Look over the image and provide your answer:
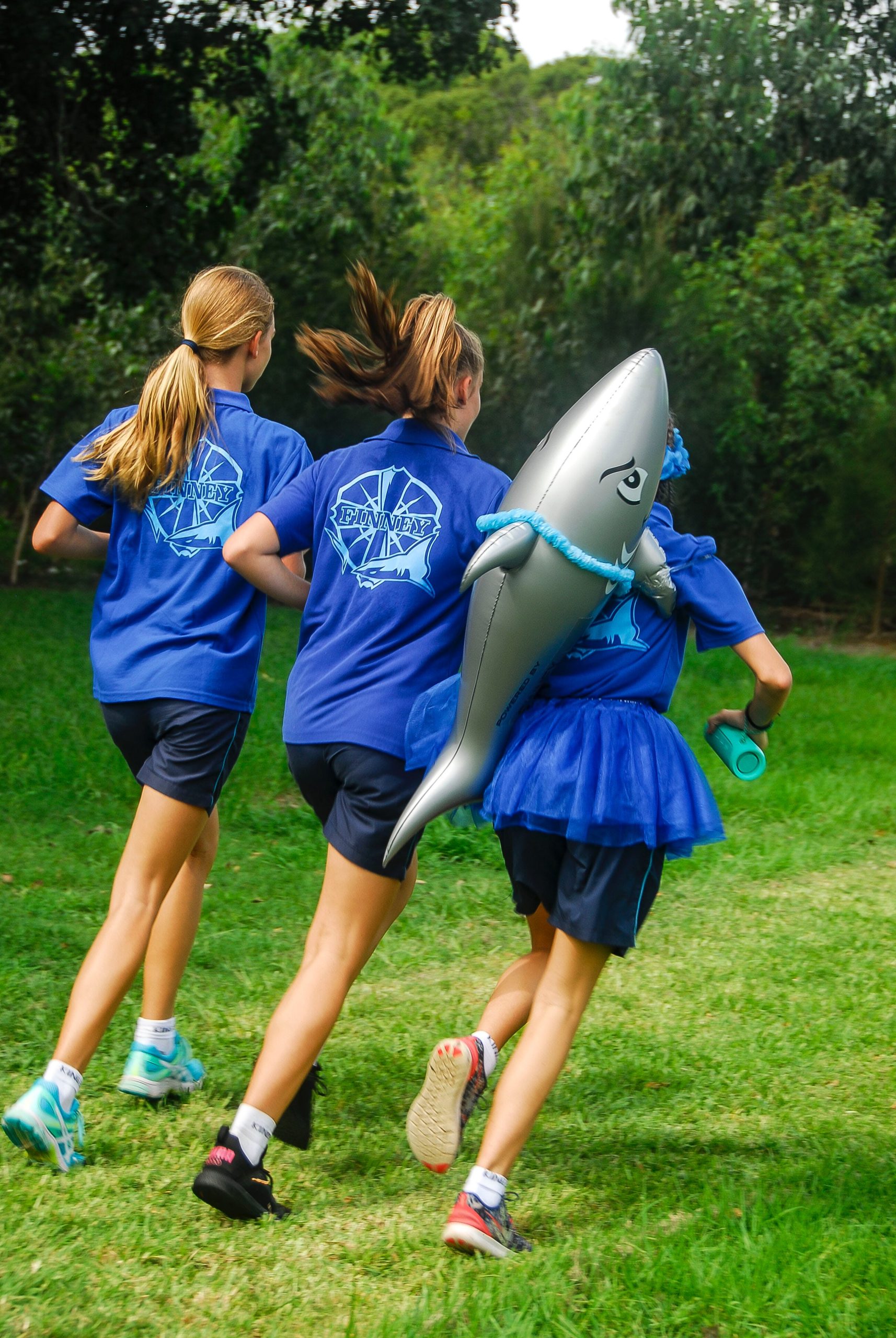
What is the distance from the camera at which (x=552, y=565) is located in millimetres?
2648

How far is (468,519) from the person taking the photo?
2.82 meters

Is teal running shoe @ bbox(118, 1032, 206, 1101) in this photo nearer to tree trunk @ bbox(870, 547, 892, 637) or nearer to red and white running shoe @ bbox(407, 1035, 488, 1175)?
red and white running shoe @ bbox(407, 1035, 488, 1175)

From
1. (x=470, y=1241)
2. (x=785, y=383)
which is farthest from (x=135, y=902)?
(x=785, y=383)

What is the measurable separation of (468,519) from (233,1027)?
1962mm

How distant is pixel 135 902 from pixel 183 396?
121 centimetres

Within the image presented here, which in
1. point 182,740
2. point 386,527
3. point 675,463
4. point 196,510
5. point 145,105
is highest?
point 145,105

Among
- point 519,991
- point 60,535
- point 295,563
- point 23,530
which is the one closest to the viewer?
point 519,991

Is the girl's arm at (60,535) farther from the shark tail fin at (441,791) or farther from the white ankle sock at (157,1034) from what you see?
the white ankle sock at (157,1034)

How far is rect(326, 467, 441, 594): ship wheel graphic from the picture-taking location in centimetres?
281

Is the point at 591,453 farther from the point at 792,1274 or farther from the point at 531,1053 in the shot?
the point at 792,1274

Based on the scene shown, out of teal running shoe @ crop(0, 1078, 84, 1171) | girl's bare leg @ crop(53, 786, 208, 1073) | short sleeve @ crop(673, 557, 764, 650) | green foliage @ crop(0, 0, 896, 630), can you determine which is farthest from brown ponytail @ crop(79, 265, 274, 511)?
green foliage @ crop(0, 0, 896, 630)

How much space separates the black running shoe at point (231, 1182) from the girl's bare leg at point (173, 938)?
728 mm

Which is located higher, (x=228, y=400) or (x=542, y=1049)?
(x=228, y=400)

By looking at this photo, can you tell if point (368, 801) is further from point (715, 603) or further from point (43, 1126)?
point (43, 1126)
